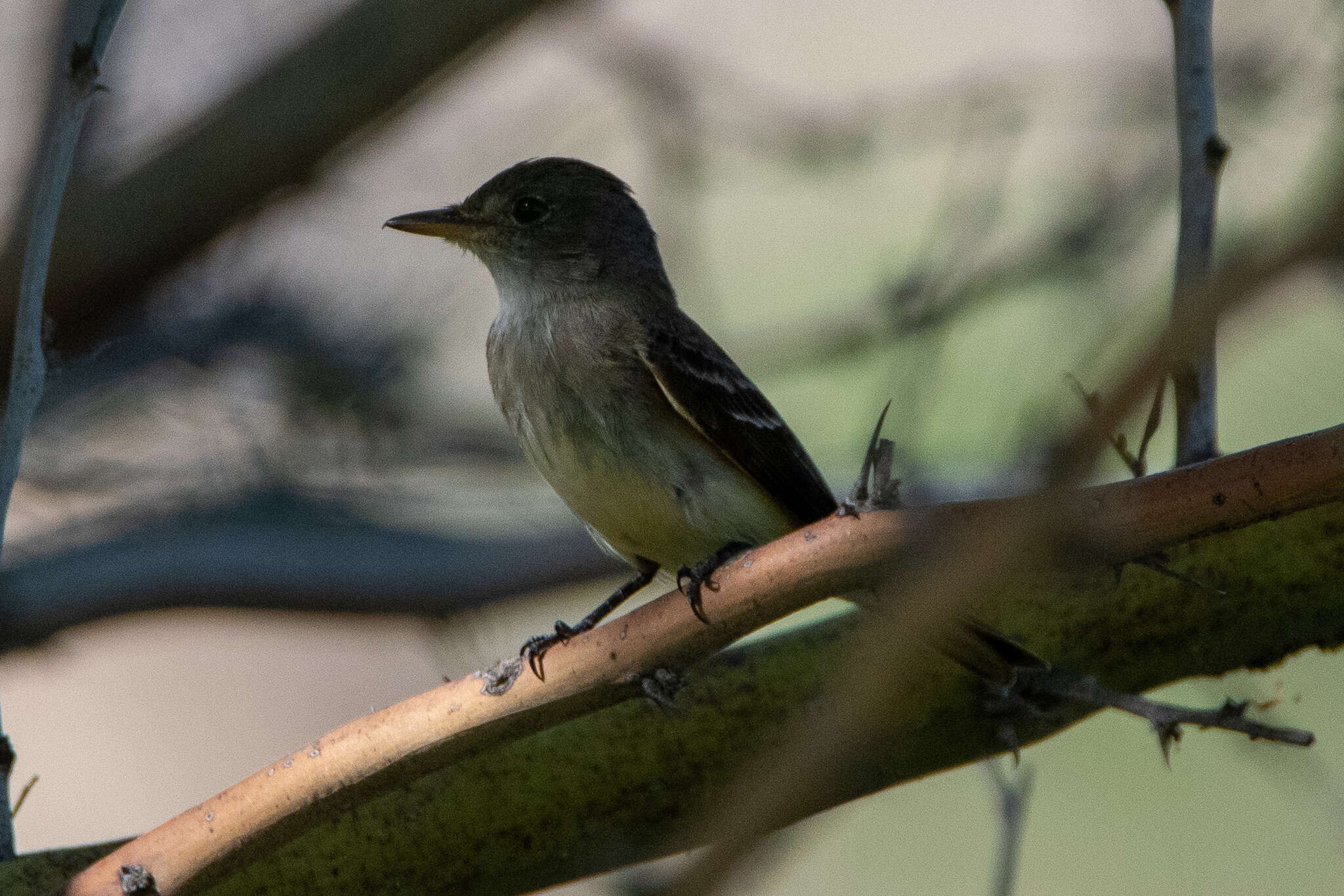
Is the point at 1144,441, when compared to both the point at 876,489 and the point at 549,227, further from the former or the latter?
the point at 549,227

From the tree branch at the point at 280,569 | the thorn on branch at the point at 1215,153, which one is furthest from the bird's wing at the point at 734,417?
the tree branch at the point at 280,569

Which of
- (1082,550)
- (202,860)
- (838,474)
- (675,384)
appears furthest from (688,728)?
(838,474)

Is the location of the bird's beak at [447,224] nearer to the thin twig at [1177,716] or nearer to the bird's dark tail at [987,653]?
the bird's dark tail at [987,653]

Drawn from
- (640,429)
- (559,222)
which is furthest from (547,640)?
(559,222)

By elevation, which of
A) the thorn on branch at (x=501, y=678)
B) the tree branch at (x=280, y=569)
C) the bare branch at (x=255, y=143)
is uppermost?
the bare branch at (x=255, y=143)

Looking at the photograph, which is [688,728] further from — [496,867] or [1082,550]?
[1082,550]

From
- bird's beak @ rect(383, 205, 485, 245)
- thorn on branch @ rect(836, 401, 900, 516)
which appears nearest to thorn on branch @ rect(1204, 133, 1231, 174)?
thorn on branch @ rect(836, 401, 900, 516)
